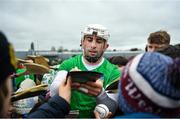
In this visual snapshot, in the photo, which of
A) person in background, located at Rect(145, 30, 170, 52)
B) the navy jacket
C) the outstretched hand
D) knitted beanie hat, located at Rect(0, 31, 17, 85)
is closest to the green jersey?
the outstretched hand

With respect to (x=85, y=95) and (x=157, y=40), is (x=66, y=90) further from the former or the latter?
(x=157, y=40)

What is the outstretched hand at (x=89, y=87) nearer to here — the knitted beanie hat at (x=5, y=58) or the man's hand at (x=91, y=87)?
the man's hand at (x=91, y=87)

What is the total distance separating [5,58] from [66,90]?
649mm

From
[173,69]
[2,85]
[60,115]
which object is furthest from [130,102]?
[2,85]

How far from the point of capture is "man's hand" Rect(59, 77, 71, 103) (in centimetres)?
214

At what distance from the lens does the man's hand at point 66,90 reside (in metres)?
2.14

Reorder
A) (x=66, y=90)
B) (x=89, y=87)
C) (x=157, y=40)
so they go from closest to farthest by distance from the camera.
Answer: (x=66, y=90)
(x=89, y=87)
(x=157, y=40)

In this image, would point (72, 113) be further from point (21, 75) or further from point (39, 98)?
point (21, 75)

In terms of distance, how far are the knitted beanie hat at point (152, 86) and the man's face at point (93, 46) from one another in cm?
187

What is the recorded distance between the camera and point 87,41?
381 cm

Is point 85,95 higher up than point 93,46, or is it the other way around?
point 93,46

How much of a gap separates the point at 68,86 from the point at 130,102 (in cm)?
55

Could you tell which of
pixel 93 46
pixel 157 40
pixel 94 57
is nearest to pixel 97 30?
pixel 93 46

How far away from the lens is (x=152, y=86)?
5.76 ft
